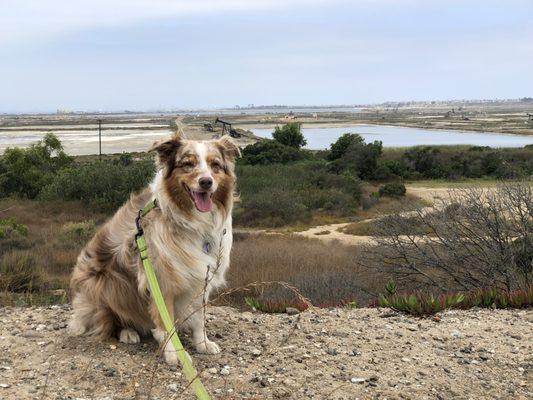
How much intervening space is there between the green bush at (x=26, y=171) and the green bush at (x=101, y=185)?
3.93 m

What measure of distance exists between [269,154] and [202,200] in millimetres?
47323

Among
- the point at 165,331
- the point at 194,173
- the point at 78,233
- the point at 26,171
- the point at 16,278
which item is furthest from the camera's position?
the point at 26,171

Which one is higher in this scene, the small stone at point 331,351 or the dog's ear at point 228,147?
the dog's ear at point 228,147

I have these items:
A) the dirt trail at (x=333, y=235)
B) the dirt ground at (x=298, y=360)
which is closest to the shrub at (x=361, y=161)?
the dirt trail at (x=333, y=235)

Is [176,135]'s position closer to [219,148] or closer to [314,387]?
[219,148]

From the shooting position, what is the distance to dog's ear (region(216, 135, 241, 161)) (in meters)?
4.90

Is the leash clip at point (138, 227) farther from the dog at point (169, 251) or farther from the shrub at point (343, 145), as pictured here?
the shrub at point (343, 145)

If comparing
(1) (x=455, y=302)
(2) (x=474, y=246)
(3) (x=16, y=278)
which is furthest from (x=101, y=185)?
(1) (x=455, y=302)

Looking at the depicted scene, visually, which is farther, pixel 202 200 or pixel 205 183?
pixel 202 200

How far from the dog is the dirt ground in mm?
214

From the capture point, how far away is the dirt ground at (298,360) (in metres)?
4.32

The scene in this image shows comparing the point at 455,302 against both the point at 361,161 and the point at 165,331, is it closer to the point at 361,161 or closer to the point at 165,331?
the point at 165,331

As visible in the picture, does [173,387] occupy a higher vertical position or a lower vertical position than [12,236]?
higher

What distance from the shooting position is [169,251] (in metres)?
4.59
